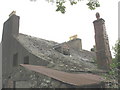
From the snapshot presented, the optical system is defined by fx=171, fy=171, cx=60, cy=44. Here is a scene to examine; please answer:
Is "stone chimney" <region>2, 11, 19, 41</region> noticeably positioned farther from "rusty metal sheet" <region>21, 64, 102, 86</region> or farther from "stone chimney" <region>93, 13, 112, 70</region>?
"rusty metal sheet" <region>21, 64, 102, 86</region>

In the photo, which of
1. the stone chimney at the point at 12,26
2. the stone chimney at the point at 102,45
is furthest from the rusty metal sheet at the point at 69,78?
the stone chimney at the point at 12,26

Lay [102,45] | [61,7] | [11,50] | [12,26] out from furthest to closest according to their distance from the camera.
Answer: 1. [12,26]
2. [11,50]
3. [102,45]
4. [61,7]

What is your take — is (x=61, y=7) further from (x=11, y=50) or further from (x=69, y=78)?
(x=11, y=50)

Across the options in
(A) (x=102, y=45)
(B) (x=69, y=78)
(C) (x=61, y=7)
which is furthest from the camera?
(A) (x=102, y=45)

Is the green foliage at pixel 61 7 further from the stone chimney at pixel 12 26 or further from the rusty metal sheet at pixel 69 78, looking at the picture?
the stone chimney at pixel 12 26

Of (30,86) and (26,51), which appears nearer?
(30,86)

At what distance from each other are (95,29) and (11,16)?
8658 millimetres

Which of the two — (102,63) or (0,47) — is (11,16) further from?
(102,63)

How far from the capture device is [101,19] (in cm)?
1595

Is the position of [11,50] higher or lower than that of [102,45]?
lower

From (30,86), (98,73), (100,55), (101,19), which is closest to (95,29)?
(101,19)

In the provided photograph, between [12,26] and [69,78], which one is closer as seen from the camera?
[69,78]

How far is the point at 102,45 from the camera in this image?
50.6ft

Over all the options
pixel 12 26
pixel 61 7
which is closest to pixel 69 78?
pixel 61 7
